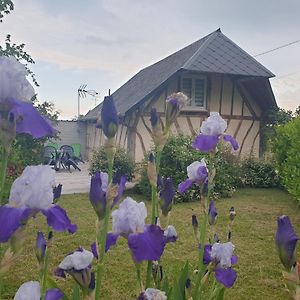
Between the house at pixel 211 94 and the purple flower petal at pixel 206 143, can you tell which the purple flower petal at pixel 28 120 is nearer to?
the purple flower petal at pixel 206 143

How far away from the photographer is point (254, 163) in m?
11.4

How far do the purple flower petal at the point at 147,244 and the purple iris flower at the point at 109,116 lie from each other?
0.85 ft

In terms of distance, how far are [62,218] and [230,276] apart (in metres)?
0.74

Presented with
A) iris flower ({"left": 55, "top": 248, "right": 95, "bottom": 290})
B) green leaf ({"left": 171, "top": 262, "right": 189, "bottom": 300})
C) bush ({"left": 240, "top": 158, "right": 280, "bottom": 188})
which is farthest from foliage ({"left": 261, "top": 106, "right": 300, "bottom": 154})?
iris flower ({"left": 55, "top": 248, "right": 95, "bottom": 290})

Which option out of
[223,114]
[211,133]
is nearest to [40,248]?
[211,133]

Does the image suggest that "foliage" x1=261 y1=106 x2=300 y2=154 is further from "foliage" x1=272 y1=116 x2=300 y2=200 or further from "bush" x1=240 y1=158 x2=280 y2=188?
"foliage" x1=272 y1=116 x2=300 y2=200

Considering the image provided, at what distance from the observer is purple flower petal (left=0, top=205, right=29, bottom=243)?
0.73 meters

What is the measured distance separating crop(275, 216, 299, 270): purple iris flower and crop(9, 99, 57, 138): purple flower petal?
555 mm

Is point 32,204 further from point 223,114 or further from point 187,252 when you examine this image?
point 223,114

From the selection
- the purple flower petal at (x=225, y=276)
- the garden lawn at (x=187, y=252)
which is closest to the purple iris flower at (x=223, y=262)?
the purple flower petal at (x=225, y=276)

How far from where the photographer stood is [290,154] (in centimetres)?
780

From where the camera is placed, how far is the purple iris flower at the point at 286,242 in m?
0.80

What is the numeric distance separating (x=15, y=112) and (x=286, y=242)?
66 cm

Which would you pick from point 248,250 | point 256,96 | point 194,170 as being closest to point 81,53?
point 256,96
